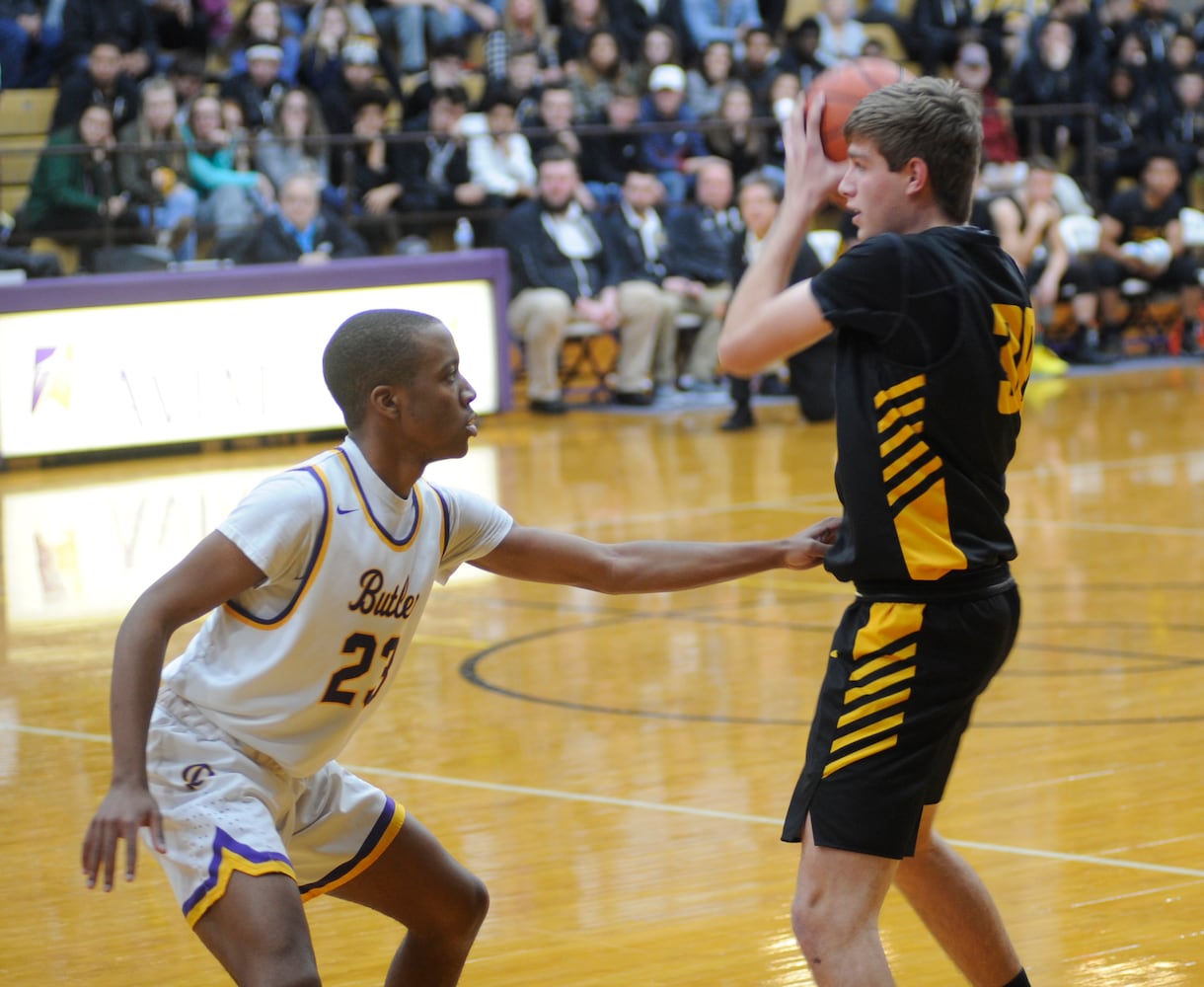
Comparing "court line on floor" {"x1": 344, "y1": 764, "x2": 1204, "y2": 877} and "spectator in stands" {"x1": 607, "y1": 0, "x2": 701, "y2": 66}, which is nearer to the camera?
"court line on floor" {"x1": 344, "y1": 764, "x2": 1204, "y2": 877}

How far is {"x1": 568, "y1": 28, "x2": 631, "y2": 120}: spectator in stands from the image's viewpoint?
1753 centimetres

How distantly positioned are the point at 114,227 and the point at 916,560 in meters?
12.4

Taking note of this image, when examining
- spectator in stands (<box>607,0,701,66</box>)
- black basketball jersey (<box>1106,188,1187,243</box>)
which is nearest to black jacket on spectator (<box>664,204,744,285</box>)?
spectator in stands (<box>607,0,701,66</box>)

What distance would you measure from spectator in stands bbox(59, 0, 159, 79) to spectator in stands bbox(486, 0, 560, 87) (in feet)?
9.61

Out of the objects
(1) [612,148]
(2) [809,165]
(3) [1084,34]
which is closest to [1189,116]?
(3) [1084,34]

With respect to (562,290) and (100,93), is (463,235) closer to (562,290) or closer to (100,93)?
(562,290)

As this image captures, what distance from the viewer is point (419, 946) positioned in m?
3.45

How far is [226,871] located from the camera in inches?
118

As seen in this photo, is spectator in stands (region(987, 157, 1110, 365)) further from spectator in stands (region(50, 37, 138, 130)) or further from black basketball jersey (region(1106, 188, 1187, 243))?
spectator in stands (region(50, 37, 138, 130))

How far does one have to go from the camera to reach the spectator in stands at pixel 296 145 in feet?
50.1

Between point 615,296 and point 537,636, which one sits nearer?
point 537,636

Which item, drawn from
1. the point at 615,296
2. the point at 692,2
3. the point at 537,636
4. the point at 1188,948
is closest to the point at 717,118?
the point at 692,2

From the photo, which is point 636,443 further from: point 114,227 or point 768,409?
point 114,227

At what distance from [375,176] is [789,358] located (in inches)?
159
